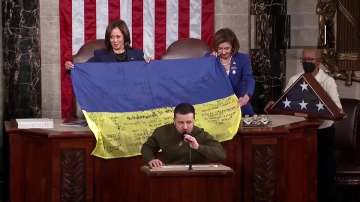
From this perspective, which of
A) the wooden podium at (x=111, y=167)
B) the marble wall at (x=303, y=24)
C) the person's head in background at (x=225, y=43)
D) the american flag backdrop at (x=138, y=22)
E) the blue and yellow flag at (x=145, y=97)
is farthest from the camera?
the marble wall at (x=303, y=24)

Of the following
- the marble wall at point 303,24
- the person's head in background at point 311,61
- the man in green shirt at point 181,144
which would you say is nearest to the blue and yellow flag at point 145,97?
the man in green shirt at point 181,144

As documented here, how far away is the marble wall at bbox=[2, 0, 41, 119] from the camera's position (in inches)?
380

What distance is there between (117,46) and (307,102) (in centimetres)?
185

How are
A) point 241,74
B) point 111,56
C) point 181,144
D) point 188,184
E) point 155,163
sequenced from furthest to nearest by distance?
point 241,74 < point 111,56 < point 181,144 < point 155,163 < point 188,184

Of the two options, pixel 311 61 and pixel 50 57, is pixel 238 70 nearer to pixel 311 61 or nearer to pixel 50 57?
pixel 311 61

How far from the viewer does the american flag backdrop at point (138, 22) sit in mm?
10000

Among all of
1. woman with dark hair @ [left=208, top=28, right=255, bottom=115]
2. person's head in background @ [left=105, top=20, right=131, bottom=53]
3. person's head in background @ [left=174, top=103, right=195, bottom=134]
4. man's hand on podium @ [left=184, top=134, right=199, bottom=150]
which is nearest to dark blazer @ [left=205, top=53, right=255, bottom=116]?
woman with dark hair @ [left=208, top=28, right=255, bottom=115]

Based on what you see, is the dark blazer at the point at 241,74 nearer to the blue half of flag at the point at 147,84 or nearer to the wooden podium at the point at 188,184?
the blue half of flag at the point at 147,84

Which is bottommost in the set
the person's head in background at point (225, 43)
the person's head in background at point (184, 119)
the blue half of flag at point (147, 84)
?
the person's head in background at point (184, 119)

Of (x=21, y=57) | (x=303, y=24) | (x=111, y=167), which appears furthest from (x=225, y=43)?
(x=303, y=24)

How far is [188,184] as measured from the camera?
19.9 feet

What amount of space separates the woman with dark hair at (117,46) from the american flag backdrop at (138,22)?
2346 millimetres

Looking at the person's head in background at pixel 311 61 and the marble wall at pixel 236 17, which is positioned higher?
the marble wall at pixel 236 17

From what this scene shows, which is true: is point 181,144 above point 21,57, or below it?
below
